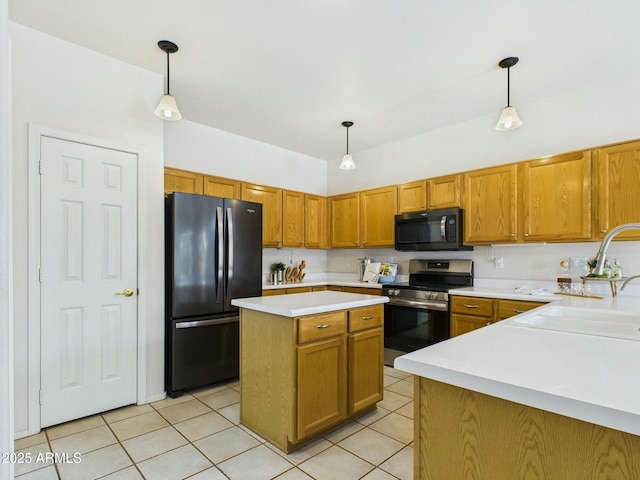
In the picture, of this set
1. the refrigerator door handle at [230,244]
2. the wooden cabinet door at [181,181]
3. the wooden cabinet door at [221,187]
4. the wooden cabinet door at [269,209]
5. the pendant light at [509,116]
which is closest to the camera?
the pendant light at [509,116]

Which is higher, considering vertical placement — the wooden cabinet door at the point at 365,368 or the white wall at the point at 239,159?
the white wall at the point at 239,159

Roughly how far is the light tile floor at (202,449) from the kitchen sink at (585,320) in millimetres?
1101

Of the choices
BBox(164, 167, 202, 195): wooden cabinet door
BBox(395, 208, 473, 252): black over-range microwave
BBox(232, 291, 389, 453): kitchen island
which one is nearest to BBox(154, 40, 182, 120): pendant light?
BBox(164, 167, 202, 195): wooden cabinet door

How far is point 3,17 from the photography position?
591 mm

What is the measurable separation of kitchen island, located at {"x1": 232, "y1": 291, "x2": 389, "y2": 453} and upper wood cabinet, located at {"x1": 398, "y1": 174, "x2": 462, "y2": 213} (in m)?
1.77

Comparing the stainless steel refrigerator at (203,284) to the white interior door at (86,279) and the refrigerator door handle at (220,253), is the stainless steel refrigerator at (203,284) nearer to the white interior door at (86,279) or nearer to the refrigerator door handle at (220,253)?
the refrigerator door handle at (220,253)

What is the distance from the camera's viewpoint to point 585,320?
179 centimetres

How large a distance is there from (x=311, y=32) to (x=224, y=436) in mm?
2817

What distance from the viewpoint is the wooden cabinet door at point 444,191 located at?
12.1ft

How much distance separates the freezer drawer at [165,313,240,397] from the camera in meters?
2.89

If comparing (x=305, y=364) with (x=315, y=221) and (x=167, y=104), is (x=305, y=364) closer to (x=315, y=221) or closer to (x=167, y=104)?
(x=167, y=104)

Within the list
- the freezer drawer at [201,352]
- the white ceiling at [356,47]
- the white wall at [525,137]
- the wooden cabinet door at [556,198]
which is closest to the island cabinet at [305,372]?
the freezer drawer at [201,352]

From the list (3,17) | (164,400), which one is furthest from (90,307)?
(3,17)

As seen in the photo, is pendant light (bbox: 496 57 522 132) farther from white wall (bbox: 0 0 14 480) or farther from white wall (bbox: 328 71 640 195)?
white wall (bbox: 0 0 14 480)
